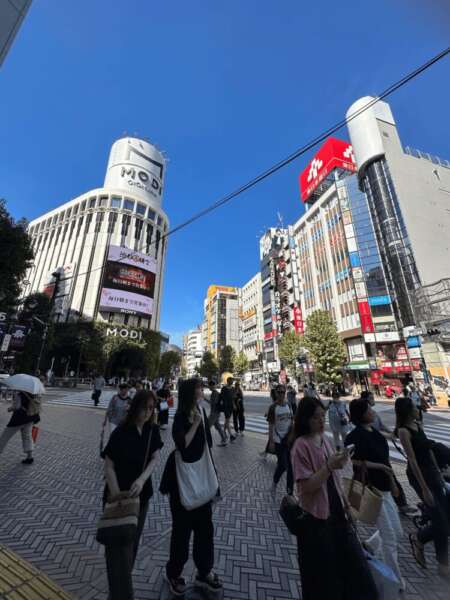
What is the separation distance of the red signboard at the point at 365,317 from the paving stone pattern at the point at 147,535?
31.6 m

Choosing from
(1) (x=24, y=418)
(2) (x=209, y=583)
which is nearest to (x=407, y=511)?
(2) (x=209, y=583)

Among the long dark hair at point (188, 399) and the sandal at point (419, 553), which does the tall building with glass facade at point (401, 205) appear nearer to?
the sandal at point (419, 553)

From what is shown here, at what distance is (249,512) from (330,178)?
5302 centimetres

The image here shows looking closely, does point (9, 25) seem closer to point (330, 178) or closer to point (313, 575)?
point (313, 575)

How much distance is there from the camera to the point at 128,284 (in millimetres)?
45156

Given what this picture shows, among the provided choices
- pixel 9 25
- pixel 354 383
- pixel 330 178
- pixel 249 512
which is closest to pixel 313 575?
pixel 249 512

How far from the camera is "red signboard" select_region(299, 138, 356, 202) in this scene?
45562 mm

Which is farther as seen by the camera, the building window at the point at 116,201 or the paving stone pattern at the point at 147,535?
the building window at the point at 116,201

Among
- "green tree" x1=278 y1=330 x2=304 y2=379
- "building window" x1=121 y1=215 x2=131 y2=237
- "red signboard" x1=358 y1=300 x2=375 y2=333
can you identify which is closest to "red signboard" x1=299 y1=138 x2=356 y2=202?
"red signboard" x1=358 y1=300 x2=375 y2=333

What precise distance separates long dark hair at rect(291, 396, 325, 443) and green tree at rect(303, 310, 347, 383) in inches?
1187

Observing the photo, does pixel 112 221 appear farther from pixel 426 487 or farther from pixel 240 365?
pixel 426 487

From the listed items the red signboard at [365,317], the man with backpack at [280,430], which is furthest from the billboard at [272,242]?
the man with backpack at [280,430]

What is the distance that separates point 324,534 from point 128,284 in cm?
4676

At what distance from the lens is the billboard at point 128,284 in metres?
42.9
